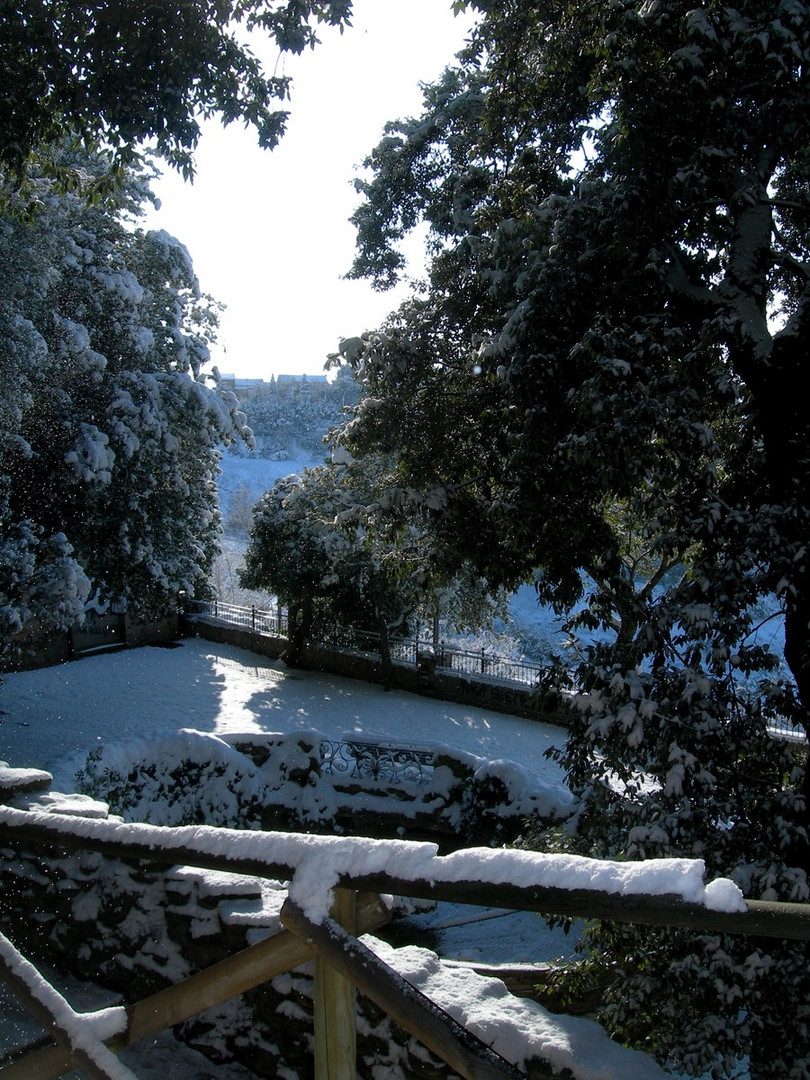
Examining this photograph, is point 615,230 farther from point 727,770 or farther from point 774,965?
point 774,965

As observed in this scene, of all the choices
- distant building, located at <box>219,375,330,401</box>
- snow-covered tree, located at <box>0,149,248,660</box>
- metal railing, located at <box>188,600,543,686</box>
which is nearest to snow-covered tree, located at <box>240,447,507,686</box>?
metal railing, located at <box>188,600,543,686</box>

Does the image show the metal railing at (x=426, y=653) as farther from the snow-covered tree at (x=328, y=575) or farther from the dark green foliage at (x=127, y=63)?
the dark green foliage at (x=127, y=63)

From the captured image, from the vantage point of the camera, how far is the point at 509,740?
15148 millimetres

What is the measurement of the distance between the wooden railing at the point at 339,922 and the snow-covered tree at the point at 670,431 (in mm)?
3086

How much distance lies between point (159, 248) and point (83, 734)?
9.30 metres

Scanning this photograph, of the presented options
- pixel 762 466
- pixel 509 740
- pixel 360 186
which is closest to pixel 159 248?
pixel 360 186

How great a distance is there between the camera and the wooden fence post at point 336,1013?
82.1 inches

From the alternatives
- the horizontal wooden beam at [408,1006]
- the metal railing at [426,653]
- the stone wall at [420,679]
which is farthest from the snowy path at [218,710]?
the horizontal wooden beam at [408,1006]

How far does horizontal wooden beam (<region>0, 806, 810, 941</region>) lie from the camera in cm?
178

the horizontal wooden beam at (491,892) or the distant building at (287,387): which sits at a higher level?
the distant building at (287,387)

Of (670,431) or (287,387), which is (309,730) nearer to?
(670,431)

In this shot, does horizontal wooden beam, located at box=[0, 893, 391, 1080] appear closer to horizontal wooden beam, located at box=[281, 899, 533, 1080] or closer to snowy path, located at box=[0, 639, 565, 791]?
horizontal wooden beam, located at box=[281, 899, 533, 1080]

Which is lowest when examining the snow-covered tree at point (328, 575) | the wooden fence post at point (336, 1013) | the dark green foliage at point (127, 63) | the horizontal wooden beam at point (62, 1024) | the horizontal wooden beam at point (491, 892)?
the horizontal wooden beam at point (62, 1024)

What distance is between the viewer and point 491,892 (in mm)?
1902
